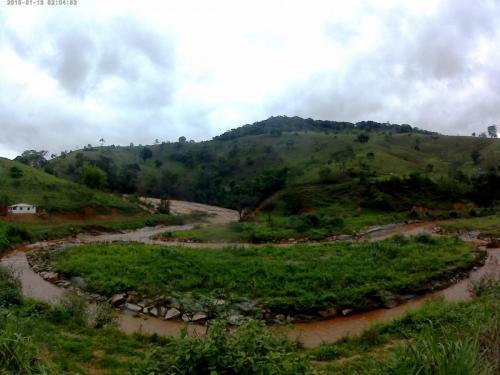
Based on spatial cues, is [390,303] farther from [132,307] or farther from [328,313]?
[132,307]

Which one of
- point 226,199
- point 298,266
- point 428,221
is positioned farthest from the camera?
point 226,199

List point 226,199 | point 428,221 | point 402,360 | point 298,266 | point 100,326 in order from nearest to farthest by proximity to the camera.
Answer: point 402,360
point 100,326
point 298,266
point 428,221
point 226,199

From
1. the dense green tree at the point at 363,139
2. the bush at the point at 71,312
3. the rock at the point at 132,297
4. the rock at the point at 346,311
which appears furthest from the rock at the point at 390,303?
the dense green tree at the point at 363,139

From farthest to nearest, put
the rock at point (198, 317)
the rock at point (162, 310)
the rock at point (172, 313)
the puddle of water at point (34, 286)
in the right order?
the puddle of water at point (34, 286)
the rock at point (162, 310)
the rock at point (172, 313)
the rock at point (198, 317)

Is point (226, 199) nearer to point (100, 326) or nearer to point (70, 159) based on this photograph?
point (70, 159)

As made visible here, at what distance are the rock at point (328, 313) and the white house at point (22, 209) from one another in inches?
1487

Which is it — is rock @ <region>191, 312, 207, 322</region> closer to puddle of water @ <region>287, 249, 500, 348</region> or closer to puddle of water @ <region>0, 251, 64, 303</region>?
puddle of water @ <region>287, 249, 500, 348</region>

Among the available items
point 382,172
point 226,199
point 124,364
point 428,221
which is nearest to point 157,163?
point 226,199

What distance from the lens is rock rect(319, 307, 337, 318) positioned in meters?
14.5

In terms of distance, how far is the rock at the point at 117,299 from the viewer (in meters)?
15.8

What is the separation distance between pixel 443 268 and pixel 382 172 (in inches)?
1779

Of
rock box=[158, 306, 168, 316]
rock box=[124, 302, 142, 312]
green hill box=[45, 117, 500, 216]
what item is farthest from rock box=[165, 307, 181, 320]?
green hill box=[45, 117, 500, 216]

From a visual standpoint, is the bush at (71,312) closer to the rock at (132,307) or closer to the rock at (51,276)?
the rock at (132,307)

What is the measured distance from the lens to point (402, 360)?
15.7ft
